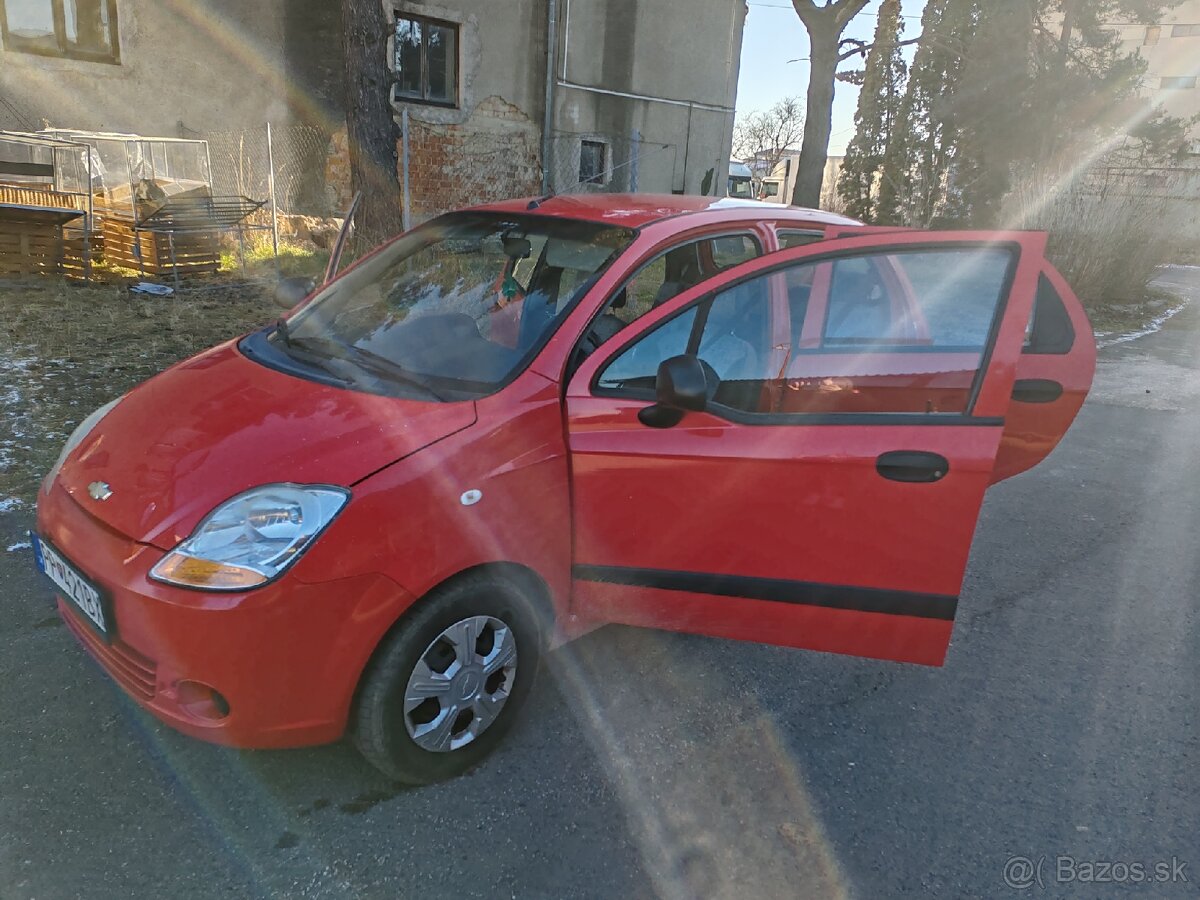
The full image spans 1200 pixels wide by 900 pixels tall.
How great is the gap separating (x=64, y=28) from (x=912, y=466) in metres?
14.0

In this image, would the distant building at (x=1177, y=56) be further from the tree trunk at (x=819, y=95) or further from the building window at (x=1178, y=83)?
the tree trunk at (x=819, y=95)

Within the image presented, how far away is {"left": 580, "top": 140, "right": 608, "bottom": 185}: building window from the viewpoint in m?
17.5

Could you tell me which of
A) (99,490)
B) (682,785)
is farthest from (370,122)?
(682,785)

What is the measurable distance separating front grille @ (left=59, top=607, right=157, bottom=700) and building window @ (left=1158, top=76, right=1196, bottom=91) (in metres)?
59.3

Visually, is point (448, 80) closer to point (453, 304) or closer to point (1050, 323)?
point (453, 304)

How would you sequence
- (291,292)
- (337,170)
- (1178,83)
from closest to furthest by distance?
(291,292), (337,170), (1178,83)

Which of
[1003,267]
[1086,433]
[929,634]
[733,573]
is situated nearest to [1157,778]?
[929,634]

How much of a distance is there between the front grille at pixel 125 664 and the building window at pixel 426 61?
14.0m

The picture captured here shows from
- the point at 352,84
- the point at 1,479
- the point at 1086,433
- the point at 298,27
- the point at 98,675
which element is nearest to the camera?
the point at 98,675

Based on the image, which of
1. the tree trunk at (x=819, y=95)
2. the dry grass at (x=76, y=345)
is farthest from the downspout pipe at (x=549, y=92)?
the dry grass at (x=76, y=345)

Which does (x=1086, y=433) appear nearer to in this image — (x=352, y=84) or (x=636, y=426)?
(x=636, y=426)

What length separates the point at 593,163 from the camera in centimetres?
1788

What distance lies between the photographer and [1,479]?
13.9ft

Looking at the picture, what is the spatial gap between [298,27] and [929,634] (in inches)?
552
